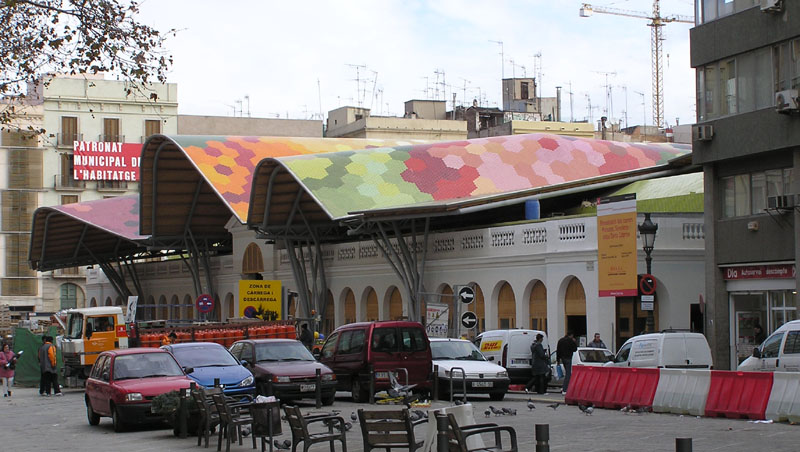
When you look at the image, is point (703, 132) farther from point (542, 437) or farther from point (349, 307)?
point (349, 307)

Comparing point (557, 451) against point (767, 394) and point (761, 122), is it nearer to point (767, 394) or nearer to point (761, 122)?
point (767, 394)

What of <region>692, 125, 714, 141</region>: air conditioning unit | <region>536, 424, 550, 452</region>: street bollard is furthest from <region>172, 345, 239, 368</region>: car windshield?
<region>536, 424, 550, 452</region>: street bollard

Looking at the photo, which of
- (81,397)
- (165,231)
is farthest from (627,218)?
(165,231)

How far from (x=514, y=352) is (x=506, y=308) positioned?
9.56 meters

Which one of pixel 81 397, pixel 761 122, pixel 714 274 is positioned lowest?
pixel 81 397

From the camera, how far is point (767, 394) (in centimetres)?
2078

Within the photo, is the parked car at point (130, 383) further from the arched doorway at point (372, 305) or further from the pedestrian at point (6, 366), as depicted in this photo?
the arched doorway at point (372, 305)

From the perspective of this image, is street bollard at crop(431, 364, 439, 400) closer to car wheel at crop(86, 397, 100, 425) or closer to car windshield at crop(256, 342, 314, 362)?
car windshield at crop(256, 342, 314, 362)

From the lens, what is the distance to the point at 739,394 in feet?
70.4

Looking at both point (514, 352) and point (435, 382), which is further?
point (514, 352)

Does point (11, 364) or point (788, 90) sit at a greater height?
point (788, 90)

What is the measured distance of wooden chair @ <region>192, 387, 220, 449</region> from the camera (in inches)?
771

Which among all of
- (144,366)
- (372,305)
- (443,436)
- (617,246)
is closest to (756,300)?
(617,246)

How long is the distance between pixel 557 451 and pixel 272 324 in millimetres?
23862
